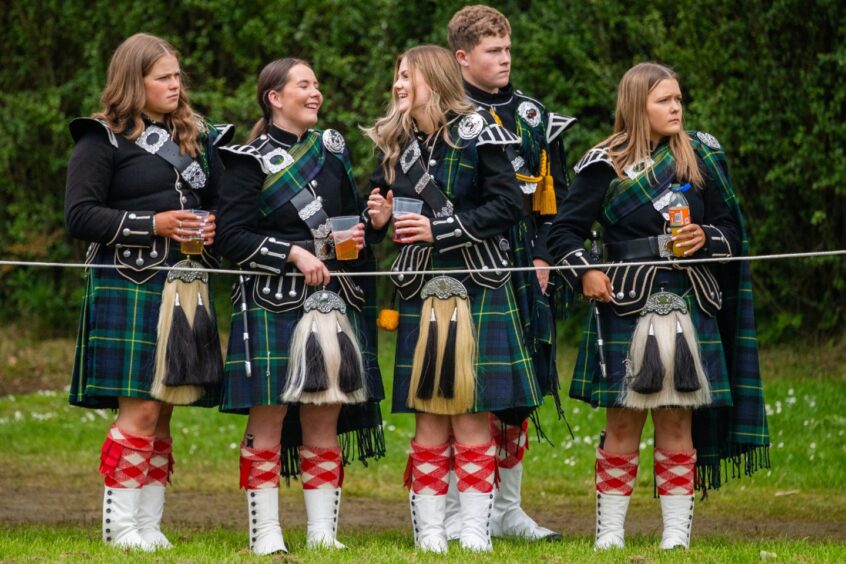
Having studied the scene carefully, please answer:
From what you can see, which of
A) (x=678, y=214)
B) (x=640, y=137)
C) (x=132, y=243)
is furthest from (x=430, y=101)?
(x=132, y=243)

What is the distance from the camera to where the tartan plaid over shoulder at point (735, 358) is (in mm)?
5852

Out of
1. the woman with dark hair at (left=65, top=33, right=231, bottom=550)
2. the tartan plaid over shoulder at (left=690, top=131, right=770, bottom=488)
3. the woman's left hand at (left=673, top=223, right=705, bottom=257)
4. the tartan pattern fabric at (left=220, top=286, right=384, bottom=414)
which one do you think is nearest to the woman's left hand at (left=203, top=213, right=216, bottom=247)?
the woman with dark hair at (left=65, top=33, right=231, bottom=550)

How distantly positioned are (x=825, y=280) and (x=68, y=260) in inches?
316

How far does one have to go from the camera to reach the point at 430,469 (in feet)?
18.5

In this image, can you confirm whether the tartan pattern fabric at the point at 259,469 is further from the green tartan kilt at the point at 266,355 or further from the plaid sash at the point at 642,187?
the plaid sash at the point at 642,187

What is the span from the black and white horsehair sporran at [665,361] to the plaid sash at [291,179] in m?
1.45

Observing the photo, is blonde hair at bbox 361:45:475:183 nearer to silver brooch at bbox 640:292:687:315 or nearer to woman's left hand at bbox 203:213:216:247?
woman's left hand at bbox 203:213:216:247

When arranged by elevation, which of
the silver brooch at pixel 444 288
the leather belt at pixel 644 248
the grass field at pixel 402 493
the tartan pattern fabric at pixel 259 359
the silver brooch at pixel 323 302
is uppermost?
the leather belt at pixel 644 248

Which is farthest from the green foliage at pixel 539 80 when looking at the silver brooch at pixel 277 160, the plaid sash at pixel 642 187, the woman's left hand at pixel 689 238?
the silver brooch at pixel 277 160

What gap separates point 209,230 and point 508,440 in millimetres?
1717

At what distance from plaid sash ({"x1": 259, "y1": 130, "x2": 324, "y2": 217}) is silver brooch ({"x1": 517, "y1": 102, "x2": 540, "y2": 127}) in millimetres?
1079

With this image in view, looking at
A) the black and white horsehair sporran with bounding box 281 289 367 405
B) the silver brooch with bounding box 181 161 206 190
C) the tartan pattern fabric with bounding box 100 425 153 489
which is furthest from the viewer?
the silver brooch with bounding box 181 161 206 190

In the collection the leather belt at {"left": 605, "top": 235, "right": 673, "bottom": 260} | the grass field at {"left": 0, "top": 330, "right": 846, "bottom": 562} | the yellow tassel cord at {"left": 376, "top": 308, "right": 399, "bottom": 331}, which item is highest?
the leather belt at {"left": 605, "top": 235, "right": 673, "bottom": 260}

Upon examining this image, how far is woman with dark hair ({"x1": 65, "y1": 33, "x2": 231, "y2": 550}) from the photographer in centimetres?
574
